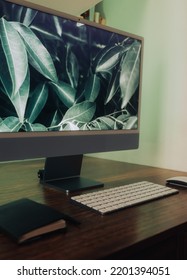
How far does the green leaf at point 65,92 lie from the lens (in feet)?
2.69

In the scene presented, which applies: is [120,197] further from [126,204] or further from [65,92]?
[65,92]

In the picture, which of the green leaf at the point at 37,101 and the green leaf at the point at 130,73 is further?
the green leaf at the point at 130,73

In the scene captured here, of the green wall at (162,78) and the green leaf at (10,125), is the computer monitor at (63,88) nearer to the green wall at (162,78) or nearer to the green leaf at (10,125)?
the green leaf at (10,125)

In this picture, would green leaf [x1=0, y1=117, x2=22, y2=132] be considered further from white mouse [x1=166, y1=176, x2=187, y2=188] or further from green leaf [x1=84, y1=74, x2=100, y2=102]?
white mouse [x1=166, y1=176, x2=187, y2=188]

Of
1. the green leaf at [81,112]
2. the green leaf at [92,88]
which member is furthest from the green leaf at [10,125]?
the green leaf at [92,88]

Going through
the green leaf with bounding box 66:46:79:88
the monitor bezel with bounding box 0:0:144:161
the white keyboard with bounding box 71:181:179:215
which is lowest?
the white keyboard with bounding box 71:181:179:215

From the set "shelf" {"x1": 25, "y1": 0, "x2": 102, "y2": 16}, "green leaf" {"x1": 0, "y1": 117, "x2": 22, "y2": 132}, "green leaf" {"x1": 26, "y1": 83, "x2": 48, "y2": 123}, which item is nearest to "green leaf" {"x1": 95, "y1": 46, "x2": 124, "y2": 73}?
"green leaf" {"x1": 26, "y1": 83, "x2": 48, "y2": 123}

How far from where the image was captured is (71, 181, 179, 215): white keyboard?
68 cm

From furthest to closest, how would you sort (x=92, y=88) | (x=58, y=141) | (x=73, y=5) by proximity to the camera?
(x=73, y=5) → (x=92, y=88) → (x=58, y=141)

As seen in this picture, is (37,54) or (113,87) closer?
(37,54)

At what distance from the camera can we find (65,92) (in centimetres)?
84

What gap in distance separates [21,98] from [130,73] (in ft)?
1.58

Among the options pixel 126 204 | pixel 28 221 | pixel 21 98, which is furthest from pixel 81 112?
pixel 28 221
